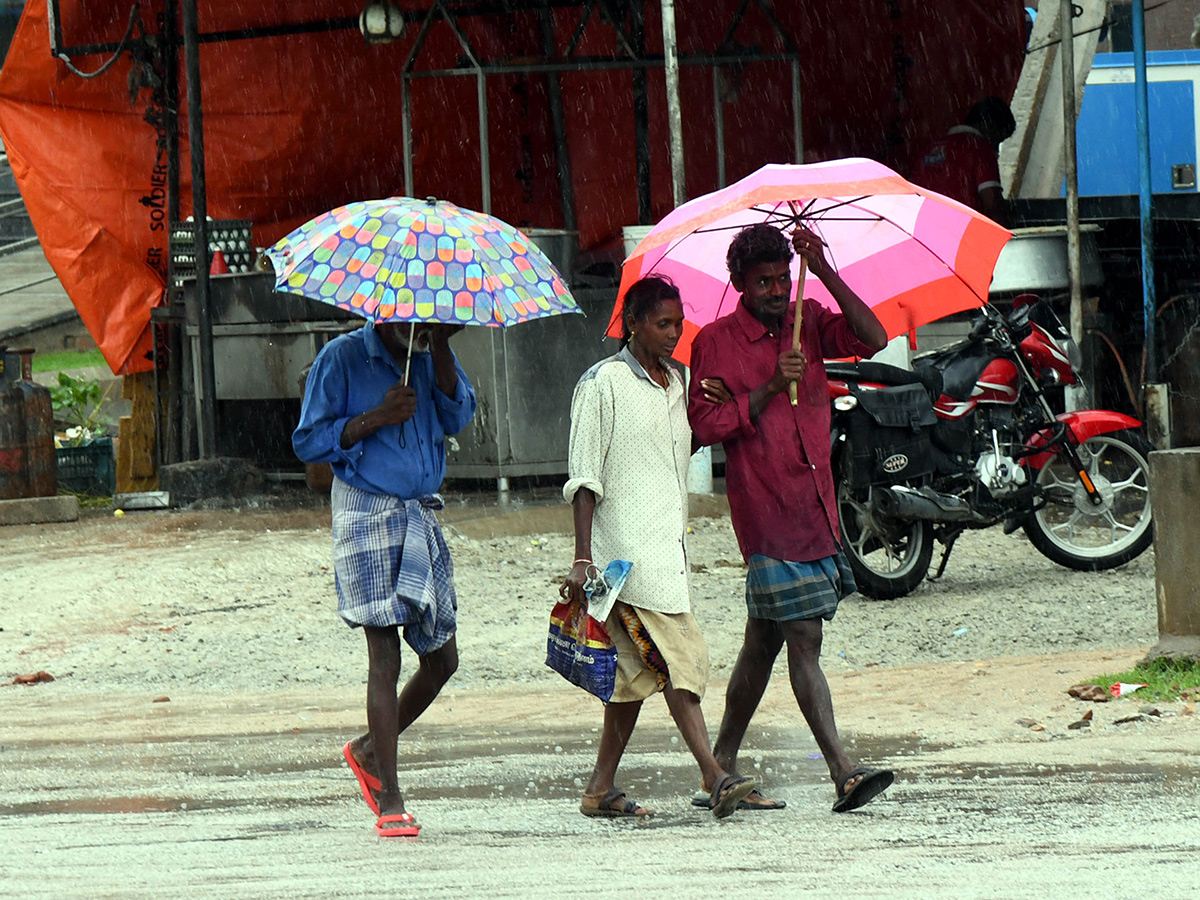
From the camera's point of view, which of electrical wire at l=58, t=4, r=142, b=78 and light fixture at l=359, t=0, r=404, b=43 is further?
electrical wire at l=58, t=4, r=142, b=78

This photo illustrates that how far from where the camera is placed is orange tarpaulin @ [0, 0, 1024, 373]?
1451 centimetres

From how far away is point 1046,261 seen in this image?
36.4 ft

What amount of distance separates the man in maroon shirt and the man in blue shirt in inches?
32.8

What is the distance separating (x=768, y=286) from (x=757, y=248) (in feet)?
0.39

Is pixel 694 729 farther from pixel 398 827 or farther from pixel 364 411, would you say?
pixel 364 411

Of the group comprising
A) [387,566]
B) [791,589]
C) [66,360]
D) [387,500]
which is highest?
[66,360]

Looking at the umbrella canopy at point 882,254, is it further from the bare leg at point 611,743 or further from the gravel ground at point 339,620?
the gravel ground at point 339,620

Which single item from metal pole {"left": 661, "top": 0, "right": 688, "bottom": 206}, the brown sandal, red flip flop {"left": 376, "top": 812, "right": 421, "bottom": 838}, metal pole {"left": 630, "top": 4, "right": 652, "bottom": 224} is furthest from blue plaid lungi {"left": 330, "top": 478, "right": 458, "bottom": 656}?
metal pole {"left": 630, "top": 4, "right": 652, "bottom": 224}

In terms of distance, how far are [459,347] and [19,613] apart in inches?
172

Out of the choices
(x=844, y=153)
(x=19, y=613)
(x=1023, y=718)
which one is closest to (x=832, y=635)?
(x=1023, y=718)

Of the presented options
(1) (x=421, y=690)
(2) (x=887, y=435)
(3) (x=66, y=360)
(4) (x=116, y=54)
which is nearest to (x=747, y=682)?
(1) (x=421, y=690)

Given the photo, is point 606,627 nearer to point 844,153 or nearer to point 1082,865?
point 1082,865

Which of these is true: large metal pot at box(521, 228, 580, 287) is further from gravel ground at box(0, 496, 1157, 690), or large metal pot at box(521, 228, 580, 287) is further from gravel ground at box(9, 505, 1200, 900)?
gravel ground at box(9, 505, 1200, 900)

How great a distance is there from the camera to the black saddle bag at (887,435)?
27.9 ft
